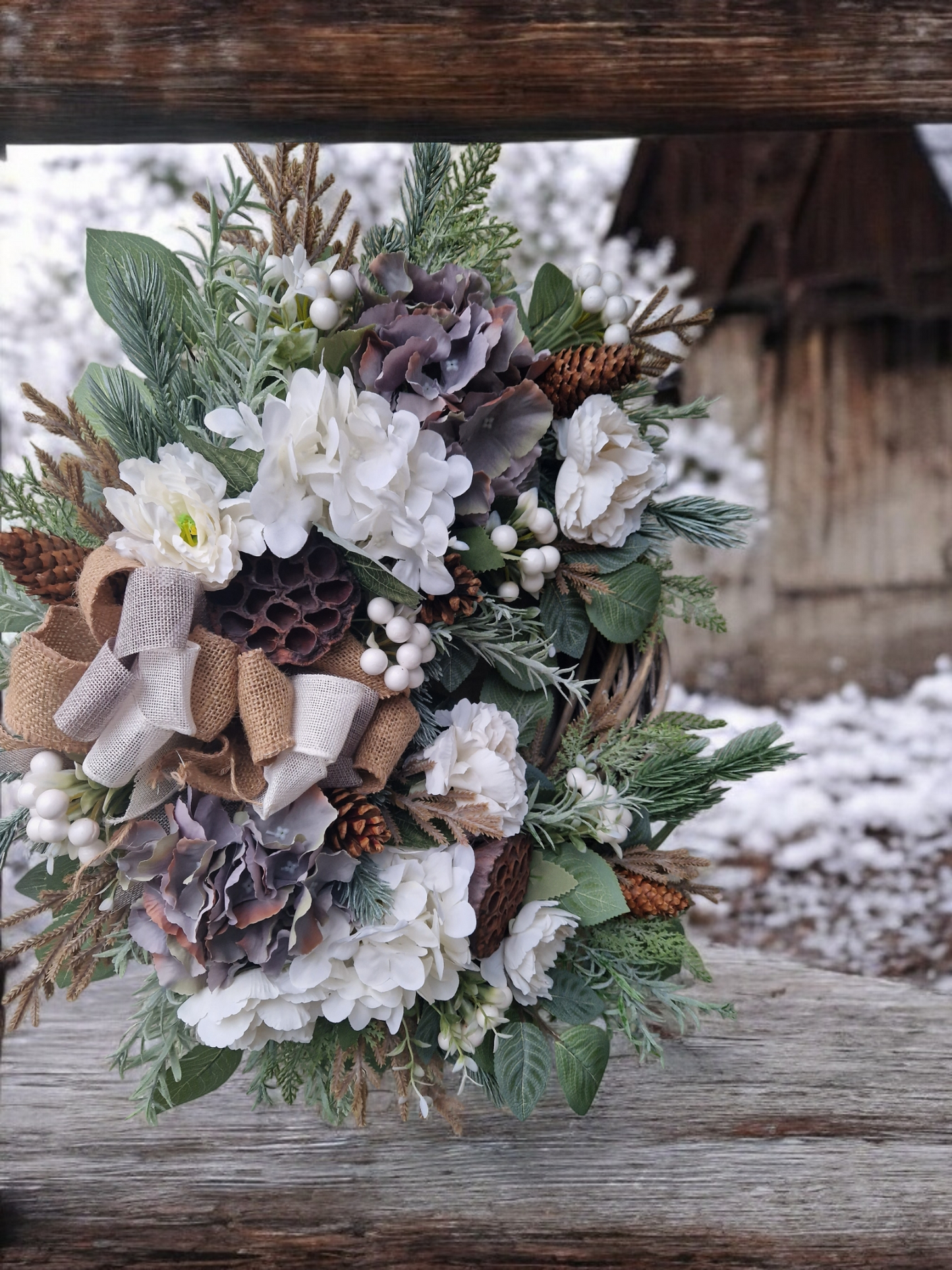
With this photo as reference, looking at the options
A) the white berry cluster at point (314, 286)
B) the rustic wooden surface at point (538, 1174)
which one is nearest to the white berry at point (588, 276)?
the white berry cluster at point (314, 286)

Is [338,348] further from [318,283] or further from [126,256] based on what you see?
[126,256]

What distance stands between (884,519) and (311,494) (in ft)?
8.97

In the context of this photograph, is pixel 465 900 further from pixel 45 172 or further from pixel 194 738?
pixel 45 172

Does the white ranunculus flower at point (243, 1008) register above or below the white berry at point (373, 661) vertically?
below

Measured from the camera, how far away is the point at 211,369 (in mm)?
768

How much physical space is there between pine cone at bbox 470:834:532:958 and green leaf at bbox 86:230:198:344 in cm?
49

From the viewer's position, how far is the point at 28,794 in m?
0.71

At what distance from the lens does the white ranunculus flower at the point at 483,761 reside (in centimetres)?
76

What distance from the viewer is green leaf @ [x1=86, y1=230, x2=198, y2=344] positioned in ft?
2.56

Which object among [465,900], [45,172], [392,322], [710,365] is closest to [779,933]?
[710,365]

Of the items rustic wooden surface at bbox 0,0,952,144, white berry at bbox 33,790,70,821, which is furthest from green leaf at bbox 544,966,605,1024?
rustic wooden surface at bbox 0,0,952,144

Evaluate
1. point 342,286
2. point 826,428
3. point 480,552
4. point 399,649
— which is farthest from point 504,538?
point 826,428

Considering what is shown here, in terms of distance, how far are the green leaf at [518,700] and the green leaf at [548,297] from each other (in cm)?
31

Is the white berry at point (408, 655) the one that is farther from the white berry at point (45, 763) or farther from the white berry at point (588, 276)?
the white berry at point (588, 276)
